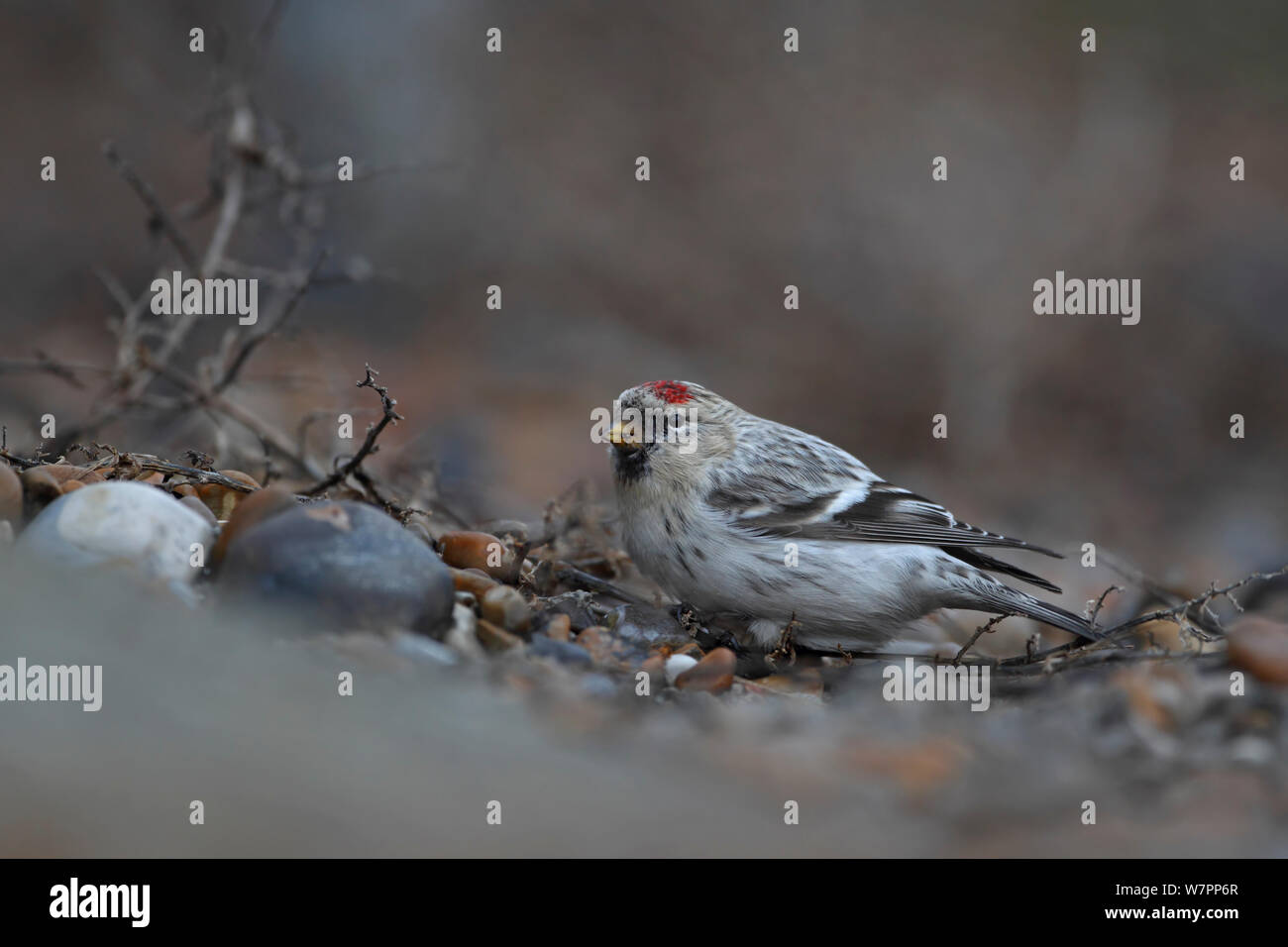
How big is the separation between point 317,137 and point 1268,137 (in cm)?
717

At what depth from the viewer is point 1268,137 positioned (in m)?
9.00

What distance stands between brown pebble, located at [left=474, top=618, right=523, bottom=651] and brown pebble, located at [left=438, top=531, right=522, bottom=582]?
423mm

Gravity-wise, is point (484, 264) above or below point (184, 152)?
below

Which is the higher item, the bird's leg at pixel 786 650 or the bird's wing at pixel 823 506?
the bird's wing at pixel 823 506

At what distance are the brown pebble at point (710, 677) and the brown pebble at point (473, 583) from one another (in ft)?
1.63

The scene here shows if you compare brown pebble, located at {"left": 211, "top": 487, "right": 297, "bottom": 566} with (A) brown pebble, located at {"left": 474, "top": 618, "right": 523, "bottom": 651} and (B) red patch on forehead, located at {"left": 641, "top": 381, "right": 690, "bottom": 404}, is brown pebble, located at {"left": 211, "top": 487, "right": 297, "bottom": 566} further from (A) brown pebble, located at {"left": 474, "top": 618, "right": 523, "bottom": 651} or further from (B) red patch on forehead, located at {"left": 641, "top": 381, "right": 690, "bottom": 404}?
(B) red patch on forehead, located at {"left": 641, "top": 381, "right": 690, "bottom": 404}

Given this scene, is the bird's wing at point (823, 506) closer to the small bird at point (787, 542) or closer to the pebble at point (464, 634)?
the small bird at point (787, 542)

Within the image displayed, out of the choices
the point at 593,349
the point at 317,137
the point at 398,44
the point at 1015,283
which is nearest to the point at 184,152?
the point at 317,137

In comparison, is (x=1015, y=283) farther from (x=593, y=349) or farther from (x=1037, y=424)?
(x=593, y=349)

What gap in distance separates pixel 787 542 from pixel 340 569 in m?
1.27

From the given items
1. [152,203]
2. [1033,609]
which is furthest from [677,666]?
[152,203]

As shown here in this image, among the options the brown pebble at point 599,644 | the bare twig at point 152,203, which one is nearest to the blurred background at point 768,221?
the bare twig at point 152,203

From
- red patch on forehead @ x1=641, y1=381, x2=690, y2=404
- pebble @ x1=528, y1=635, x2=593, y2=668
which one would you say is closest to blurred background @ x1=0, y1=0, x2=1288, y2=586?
red patch on forehead @ x1=641, y1=381, x2=690, y2=404

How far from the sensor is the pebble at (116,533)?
2.28 meters
